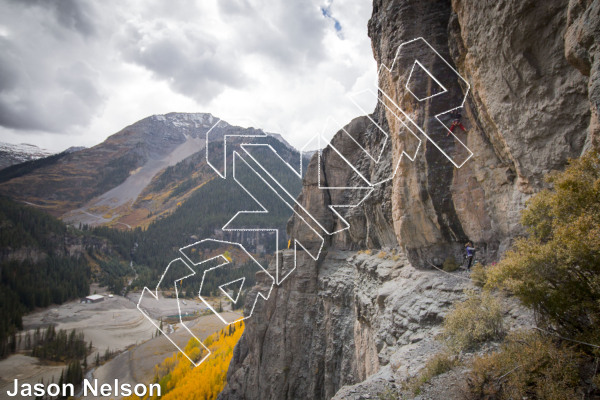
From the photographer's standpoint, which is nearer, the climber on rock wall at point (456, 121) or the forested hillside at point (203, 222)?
the climber on rock wall at point (456, 121)

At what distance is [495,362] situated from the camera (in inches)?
240

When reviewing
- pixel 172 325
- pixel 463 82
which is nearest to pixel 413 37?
pixel 463 82

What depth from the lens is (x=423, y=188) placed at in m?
13.3

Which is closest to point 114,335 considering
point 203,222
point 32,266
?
point 32,266

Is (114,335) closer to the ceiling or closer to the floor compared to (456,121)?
closer to the floor

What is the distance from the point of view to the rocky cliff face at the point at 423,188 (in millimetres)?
7680

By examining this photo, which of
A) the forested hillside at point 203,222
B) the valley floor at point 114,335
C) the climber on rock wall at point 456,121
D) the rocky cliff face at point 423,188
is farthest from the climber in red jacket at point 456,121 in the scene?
the forested hillside at point 203,222

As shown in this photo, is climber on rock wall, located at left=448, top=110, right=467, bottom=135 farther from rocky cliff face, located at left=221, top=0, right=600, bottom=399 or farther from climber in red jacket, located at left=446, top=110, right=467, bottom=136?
rocky cliff face, located at left=221, top=0, right=600, bottom=399

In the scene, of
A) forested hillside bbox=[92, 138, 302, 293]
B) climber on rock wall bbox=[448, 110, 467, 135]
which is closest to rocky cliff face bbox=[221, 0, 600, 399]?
climber on rock wall bbox=[448, 110, 467, 135]

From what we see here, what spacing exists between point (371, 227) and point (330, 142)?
870 cm

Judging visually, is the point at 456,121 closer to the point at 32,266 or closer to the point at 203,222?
the point at 32,266

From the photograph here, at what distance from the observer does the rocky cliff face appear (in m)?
7.68

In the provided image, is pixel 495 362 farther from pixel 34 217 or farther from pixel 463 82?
pixel 34 217

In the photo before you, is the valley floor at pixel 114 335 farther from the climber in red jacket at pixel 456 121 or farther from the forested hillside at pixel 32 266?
the climber in red jacket at pixel 456 121
